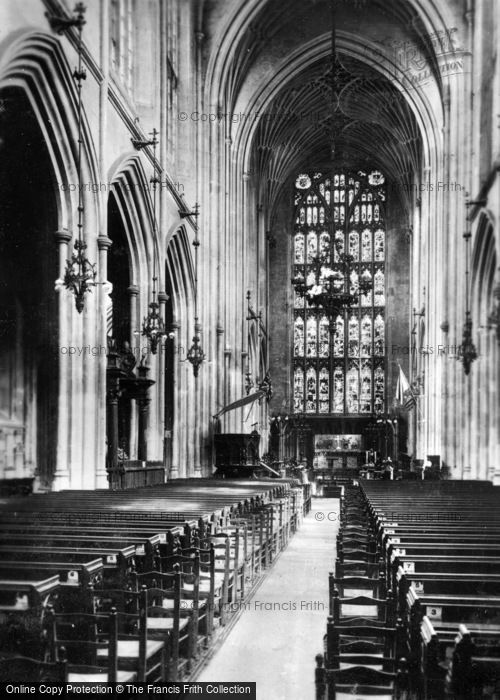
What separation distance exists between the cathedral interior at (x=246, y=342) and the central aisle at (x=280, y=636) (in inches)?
1.6

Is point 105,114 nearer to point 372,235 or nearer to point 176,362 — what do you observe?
point 176,362

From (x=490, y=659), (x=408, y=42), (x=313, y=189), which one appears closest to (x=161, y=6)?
(x=408, y=42)

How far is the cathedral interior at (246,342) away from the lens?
4945 mm

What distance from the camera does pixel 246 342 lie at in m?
28.9

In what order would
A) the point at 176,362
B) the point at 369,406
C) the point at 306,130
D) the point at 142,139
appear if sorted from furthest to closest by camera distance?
the point at 369,406 → the point at 306,130 → the point at 176,362 → the point at 142,139

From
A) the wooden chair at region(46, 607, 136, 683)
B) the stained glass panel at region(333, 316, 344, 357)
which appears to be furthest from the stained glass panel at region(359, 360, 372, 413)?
the wooden chair at region(46, 607, 136, 683)

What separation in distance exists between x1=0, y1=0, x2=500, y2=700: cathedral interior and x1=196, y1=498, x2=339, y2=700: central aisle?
0.13 ft

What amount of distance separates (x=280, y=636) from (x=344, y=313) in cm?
3176

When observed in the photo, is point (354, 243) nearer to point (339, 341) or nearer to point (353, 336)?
point (353, 336)

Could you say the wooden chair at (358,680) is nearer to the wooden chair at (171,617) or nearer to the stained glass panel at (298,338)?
the wooden chair at (171,617)

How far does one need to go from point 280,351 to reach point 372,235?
747cm

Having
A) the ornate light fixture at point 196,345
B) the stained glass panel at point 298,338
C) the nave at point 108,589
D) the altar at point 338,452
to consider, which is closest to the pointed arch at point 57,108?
the nave at point 108,589

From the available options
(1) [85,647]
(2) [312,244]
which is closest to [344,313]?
(2) [312,244]

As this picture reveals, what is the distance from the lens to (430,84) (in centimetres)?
2628
